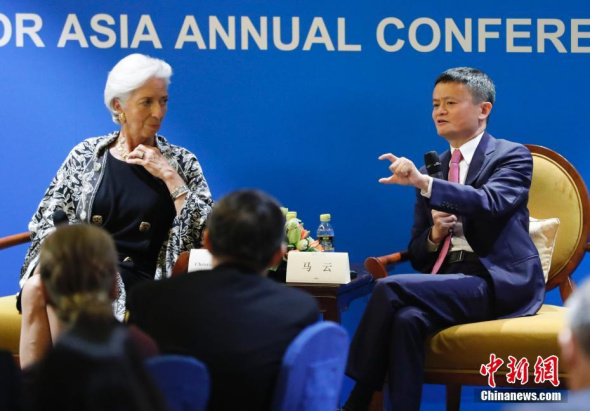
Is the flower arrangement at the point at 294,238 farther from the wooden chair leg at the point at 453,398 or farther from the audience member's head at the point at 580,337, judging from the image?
the audience member's head at the point at 580,337

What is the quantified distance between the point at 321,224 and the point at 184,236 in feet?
2.34

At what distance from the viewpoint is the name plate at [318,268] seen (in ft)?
11.8

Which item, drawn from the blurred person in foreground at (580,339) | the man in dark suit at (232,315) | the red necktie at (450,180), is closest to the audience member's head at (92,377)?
the man in dark suit at (232,315)

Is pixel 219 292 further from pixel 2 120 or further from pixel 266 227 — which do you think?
pixel 2 120

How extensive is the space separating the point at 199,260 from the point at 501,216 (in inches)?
49.2

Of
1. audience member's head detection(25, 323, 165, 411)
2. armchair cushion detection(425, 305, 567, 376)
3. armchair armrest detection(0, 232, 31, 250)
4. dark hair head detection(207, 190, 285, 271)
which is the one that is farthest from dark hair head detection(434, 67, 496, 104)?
audience member's head detection(25, 323, 165, 411)

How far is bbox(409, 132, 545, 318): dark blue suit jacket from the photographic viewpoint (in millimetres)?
3541

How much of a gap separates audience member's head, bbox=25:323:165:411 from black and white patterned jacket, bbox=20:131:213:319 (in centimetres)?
211

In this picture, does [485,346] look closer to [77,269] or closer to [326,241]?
[326,241]

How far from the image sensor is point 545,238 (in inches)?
155

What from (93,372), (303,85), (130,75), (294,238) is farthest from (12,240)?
(93,372)

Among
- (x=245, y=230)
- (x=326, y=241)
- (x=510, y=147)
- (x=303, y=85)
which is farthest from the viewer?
(x=303, y=85)

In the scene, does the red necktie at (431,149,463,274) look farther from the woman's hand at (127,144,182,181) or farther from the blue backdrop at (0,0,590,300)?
the woman's hand at (127,144,182,181)

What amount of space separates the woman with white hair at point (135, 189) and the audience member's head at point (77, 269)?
1.74 meters
